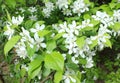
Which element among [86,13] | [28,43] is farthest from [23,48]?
[86,13]

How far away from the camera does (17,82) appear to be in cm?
328

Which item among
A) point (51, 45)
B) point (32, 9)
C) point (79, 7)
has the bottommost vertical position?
point (32, 9)

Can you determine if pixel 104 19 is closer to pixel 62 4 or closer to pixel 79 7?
pixel 79 7

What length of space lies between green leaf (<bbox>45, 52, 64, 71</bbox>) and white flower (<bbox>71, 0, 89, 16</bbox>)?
0.91 m

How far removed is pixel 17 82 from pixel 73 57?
154 cm

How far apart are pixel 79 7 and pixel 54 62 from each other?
990 millimetres

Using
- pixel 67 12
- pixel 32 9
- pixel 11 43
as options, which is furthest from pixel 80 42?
pixel 32 9

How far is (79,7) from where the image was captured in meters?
2.48

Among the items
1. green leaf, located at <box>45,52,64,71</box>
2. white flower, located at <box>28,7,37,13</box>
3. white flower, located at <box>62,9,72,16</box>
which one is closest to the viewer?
green leaf, located at <box>45,52,64,71</box>

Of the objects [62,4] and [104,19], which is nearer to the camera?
[104,19]

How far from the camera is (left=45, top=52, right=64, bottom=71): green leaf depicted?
62.4 inches

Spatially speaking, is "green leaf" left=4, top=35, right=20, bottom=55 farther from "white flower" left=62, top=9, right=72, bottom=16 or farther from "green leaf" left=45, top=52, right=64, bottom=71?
"white flower" left=62, top=9, right=72, bottom=16

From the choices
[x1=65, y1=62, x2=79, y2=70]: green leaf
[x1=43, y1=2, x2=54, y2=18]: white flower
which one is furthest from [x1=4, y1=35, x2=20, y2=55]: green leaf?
[x1=43, y1=2, x2=54, y2=18]: white flower

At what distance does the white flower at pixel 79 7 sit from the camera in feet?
8.12
